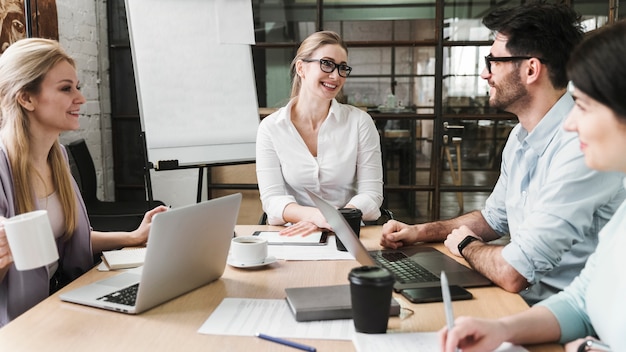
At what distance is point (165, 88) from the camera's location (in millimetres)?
2846

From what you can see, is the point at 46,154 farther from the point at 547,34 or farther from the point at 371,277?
the point at 547,34

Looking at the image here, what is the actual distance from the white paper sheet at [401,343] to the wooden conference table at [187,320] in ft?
0.09

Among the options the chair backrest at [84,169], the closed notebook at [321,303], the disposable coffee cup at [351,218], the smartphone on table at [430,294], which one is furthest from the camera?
the chair backrest at [84,169]

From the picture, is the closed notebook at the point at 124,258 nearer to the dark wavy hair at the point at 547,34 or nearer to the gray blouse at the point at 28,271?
the gray blouse at the point at 28,271

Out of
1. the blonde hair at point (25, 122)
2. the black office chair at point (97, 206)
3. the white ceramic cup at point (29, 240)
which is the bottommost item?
the black office chair at point (97, 206)

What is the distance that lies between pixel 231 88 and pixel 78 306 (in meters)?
1.97

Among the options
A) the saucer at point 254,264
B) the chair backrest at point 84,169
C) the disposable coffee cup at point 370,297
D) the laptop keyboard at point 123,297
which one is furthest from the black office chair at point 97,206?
the disposable coffee cup at point 370,297

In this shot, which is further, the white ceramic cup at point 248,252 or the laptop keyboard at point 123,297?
the white ceramic cup at point 248,252

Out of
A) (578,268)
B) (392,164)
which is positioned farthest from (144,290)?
(392,164)

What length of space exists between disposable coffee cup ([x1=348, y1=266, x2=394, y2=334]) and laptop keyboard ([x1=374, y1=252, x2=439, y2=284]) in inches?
11.9

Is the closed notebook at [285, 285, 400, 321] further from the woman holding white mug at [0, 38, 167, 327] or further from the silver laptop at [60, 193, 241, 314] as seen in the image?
the woman holding white mug at [0, 38, 167, 327]

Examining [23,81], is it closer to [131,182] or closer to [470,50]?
[131,182]

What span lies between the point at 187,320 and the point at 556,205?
0.86m

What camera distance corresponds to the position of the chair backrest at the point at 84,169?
3.09m
